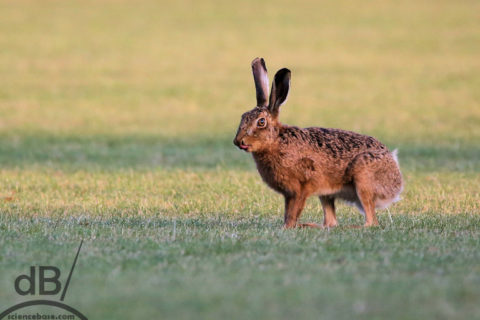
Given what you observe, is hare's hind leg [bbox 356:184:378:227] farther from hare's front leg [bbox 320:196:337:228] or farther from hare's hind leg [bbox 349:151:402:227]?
hare's front leg [bbox 320:196:337:228]

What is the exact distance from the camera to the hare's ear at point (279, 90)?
9.20m

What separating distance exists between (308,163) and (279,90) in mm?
839

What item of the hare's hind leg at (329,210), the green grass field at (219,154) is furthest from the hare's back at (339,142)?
the green grass field at (219,154)

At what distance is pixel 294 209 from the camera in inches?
356

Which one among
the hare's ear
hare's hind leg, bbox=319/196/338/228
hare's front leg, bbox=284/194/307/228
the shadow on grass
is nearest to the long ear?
the hare's ear

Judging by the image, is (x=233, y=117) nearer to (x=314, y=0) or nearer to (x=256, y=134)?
(x=256, y=134)

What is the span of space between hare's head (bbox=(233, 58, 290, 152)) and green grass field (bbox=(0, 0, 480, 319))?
36.1 inches

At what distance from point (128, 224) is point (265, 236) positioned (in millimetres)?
1767

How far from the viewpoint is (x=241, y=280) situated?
255 inches

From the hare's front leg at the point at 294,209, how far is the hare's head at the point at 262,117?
609 millimetres

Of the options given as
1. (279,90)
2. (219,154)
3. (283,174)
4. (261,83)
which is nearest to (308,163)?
(283,174)

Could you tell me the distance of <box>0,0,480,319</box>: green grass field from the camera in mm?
6266

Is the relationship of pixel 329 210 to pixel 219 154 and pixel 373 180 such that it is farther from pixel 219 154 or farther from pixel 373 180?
pixel 219 154

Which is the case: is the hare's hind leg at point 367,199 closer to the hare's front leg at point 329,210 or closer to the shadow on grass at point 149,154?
the hare's front leg at point 329,210
